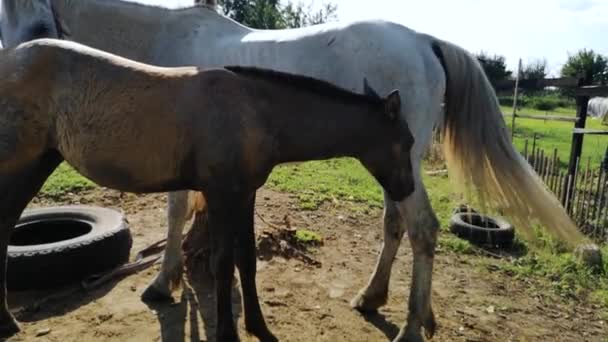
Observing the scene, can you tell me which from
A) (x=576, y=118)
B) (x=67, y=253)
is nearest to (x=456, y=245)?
(x=576, y=118)

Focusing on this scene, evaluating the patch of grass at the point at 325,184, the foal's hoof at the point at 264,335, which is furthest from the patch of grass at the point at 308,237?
the foal's hoof at the point at 264,335

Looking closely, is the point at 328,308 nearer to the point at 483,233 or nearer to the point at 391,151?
the point at 391,151

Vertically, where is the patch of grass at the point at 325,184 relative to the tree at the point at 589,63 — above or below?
below

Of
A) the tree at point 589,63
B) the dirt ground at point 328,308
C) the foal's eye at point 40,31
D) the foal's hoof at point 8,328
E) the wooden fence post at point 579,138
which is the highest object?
the tree at point 589,63

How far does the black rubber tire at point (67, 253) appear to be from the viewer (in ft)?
11.0

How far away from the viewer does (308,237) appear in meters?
4.79

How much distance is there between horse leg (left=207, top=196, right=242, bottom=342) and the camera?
2.47 metres

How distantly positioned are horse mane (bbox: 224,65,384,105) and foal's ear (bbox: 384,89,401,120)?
0.06 m

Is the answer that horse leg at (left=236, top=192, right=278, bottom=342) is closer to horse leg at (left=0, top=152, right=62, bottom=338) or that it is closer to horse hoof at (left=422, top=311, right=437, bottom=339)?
horse hoof at (left=422, top=311, right=437, bottom=339)

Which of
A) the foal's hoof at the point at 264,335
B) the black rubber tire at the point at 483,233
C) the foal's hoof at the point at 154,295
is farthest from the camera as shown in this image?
→ the black rubber tire at the point at 483,233

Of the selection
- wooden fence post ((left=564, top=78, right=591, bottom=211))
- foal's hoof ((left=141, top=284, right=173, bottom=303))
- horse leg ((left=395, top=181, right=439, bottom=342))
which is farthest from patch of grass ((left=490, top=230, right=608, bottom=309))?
foal's hoof ((left=141, top=284, right=173, bottom=303))

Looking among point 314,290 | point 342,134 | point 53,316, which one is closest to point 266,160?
point 342,134

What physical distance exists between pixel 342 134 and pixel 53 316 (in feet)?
8.02

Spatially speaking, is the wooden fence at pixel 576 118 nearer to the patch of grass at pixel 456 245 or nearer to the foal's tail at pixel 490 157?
the patch of grass at pixel 456 245
